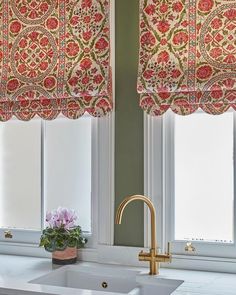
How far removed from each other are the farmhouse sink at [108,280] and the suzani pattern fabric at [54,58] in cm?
72

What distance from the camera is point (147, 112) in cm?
210

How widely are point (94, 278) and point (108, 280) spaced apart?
67mm

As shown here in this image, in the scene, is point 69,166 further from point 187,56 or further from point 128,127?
point 187,56

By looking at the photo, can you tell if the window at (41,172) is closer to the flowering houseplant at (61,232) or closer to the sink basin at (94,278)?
the flowering houseplant at (61,232)

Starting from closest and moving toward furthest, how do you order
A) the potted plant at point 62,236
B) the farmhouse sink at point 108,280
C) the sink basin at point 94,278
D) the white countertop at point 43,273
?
the white countertop at point 43,273 < the farmhouse sink at point 108,280 < the sink basin at point 94,278 < the potted plant at point 62,236

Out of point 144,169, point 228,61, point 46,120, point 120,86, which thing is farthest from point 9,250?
point 228,61

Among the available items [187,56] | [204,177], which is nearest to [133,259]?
[204,177]

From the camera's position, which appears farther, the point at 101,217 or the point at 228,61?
the point at 101,217

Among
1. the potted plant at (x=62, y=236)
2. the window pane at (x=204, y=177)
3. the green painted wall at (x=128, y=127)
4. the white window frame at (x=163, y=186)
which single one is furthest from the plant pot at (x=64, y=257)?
the window pane at (x=204, y=177)

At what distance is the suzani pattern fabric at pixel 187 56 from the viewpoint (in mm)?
1975

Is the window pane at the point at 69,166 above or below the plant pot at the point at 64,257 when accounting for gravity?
above

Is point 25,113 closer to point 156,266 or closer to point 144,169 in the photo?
point 144,169

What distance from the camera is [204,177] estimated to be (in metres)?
2.15

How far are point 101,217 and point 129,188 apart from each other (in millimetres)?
202
